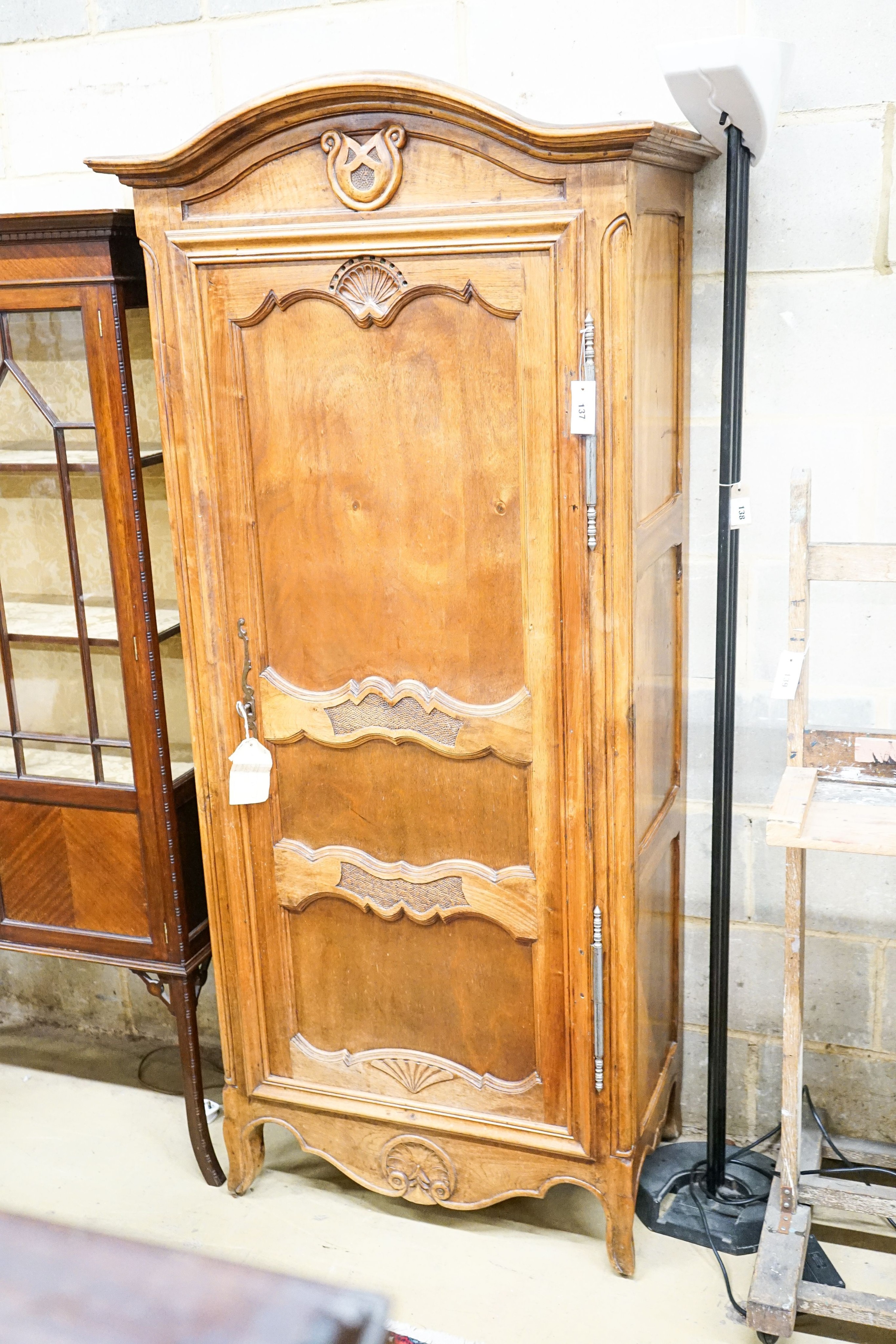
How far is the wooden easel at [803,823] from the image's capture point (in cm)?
201

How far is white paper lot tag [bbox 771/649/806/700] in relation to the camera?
2.06 meters

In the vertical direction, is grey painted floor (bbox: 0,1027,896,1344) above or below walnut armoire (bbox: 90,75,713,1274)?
below

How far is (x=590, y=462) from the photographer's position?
195 centimetres

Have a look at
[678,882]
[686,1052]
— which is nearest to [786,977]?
[678,882]

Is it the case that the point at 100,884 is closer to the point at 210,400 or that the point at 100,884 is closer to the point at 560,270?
the point at 210,400

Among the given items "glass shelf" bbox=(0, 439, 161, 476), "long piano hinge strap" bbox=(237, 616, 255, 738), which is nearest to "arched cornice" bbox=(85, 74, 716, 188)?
"glass shelf" bbox=(0, 439, 161, 476)

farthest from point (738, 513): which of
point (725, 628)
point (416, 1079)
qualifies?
point (416, 1079)

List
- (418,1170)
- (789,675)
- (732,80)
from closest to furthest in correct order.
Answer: (732,80)
(789,675)
(418,1170)

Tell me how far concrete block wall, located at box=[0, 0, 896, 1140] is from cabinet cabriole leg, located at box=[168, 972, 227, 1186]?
41.6 inches

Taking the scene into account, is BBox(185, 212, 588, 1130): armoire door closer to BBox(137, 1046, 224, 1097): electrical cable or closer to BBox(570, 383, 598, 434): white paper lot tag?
BBox(570, 383, 598, 434): white paper lot tag

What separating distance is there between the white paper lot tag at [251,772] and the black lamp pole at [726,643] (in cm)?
84

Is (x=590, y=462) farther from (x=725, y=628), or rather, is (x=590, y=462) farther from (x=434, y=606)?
(x=725, y=628)

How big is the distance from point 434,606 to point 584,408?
429mm

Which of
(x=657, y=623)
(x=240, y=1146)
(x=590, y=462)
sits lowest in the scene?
(x=240, y=1146)
